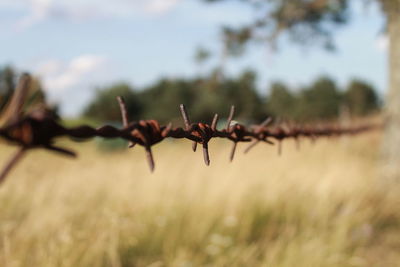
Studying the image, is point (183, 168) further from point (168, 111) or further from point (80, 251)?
point (168, 111)

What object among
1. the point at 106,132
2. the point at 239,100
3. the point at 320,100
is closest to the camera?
the point at 106,132

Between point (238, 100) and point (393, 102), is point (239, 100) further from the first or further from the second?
point (393, 102)

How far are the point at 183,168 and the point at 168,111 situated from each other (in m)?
36.0

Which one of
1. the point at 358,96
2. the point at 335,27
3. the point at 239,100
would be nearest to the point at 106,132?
the point at 335,27

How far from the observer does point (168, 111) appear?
4009 centimetres

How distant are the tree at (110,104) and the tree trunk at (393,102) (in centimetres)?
3738

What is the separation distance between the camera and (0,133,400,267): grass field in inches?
92.7

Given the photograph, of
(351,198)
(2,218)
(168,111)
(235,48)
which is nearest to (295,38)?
(235,48)

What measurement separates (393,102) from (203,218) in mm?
2288

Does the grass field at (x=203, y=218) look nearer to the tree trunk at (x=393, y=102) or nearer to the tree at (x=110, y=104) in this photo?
the tree trunk at (x=393, y=102)

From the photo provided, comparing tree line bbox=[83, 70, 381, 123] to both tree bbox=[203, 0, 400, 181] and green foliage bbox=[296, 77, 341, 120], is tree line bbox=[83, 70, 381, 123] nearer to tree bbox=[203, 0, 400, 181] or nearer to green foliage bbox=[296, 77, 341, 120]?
green foliage bbox=[296, 77, 341, 120]

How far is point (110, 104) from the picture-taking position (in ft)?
141

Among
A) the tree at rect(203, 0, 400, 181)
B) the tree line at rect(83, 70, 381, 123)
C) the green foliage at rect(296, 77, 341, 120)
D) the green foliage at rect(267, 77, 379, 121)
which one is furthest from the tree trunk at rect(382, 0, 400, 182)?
the green foliage at rect(296, 77, 341, 120)

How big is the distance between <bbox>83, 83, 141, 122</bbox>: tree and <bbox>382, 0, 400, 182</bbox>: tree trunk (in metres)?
37.4
